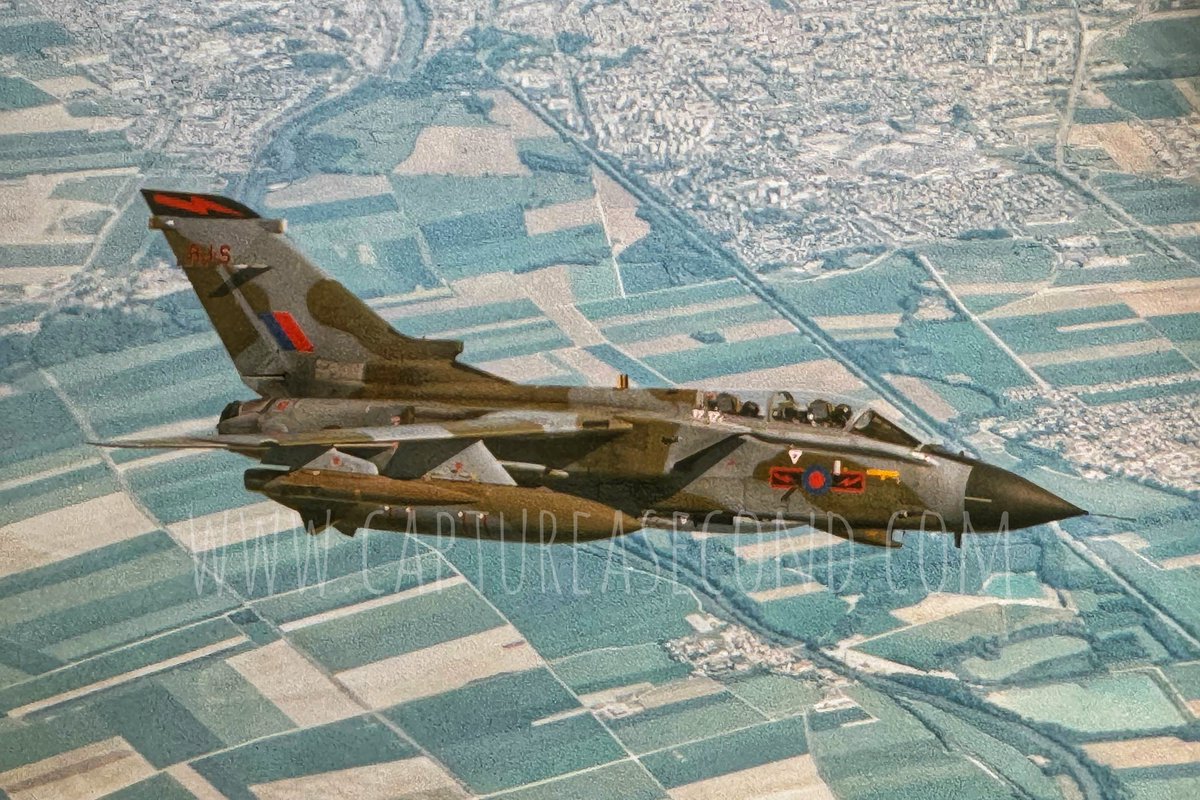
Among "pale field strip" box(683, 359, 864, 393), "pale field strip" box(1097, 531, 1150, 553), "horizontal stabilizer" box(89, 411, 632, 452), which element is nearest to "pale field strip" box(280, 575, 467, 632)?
"pale field strip" box(683, 359, 864, 393)

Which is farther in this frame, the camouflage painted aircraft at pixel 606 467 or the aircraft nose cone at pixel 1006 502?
Result: the camouflage painted aircraft at pixel 606 467

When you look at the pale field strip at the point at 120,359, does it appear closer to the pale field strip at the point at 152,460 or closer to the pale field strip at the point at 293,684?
the pale field strip at the point at 152,460

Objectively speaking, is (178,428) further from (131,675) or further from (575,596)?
(575,596)

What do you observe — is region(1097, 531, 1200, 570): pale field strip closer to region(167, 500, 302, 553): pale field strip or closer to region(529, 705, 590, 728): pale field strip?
region(529, 705, 590, 728): pale field strip

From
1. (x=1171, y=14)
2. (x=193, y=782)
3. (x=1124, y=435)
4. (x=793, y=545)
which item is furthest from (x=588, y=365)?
(x=1171, y=14)

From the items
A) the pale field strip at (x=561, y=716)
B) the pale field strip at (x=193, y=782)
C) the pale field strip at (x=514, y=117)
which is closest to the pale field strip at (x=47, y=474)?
the pale field strip at (x=193, y=782)

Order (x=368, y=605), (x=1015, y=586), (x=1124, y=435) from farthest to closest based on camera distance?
(x=1124, y=435) → (x=1015, y=586) → (x=368, y=605)

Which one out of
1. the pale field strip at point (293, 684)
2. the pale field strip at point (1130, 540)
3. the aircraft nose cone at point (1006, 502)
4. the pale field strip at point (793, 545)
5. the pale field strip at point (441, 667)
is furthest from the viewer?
the pale field strip at point (1130, 540)
